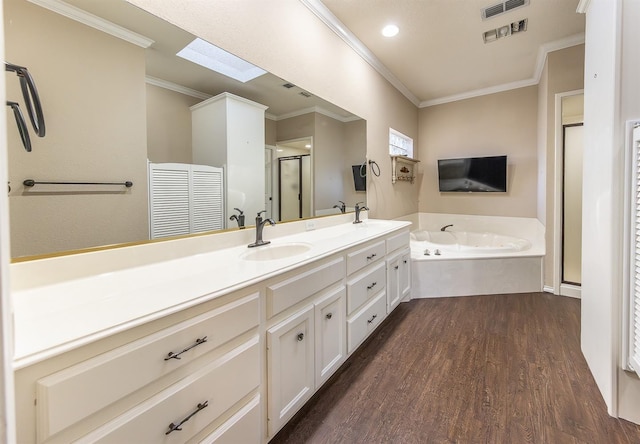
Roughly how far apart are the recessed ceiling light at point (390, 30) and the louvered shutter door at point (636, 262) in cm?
205

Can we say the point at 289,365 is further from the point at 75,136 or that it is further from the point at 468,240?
the point at 468,240

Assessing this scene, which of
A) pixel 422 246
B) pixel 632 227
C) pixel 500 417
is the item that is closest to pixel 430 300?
pixel 422 246

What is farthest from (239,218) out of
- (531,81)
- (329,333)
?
(531,81)

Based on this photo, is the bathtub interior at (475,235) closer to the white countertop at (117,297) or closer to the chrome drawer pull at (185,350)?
the white countertop at (117,297)

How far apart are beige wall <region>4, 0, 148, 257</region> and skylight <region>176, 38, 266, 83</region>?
276mm

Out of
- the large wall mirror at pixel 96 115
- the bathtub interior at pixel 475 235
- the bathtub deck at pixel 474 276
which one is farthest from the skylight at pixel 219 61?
the bathtub interior at pixel 475 235

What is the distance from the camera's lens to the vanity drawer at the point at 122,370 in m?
0.64

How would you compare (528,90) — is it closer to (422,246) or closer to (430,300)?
(422,246)

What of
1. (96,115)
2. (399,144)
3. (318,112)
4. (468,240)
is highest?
(399,144)

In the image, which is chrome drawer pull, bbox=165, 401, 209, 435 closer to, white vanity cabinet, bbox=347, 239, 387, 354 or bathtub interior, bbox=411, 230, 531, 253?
white vanity cabinet, bbox=347, 239, 387, 354

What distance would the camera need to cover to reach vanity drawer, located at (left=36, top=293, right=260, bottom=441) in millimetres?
642

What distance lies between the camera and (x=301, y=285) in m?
1.39

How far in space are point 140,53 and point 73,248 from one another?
34.9 inches

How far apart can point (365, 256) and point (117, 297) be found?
1461 mm
